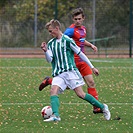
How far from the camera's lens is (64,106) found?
10695mm

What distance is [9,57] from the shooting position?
1025 inches

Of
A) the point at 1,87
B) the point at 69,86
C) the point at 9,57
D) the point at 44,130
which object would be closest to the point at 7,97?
the point at 1,87

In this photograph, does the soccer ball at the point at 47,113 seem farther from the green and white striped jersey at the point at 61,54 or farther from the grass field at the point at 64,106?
the green and white striped jersey at the point at 61,54

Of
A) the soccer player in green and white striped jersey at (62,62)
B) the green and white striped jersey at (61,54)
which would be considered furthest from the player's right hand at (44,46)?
the green and white striped jersey at (61,54)

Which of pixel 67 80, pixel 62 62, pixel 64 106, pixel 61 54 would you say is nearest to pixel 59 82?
pixel 67 80

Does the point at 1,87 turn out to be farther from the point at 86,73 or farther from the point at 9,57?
the point at 9,57

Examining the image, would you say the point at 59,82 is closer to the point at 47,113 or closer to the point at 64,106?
the point at 47,113

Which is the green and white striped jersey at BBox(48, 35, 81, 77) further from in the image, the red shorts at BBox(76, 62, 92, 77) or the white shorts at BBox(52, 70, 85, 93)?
the red shorts at BBox(76, 62, 92, 77)

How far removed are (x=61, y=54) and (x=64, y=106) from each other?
1870 mm

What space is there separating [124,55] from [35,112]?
17265mm

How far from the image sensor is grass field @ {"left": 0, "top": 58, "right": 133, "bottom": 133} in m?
8.34

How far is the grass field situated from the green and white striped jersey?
77 centimetres

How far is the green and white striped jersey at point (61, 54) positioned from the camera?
356 inches

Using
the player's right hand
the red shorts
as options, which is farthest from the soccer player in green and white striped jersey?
the red shorts
